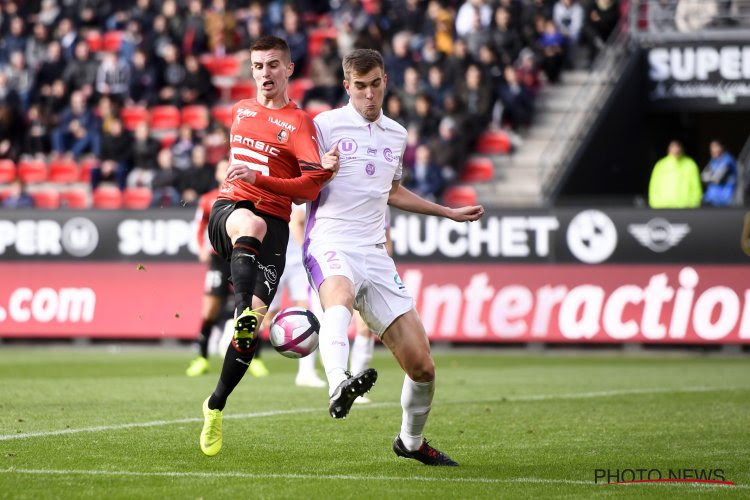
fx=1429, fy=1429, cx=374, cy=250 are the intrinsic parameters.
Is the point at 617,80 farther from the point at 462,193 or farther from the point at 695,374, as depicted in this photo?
the point at 695,374

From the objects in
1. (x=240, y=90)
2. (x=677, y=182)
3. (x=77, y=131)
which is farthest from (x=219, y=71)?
(x=677, y=182)

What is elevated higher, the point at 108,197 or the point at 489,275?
the point at 489,275

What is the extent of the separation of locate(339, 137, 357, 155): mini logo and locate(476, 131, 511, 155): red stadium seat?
15717mm

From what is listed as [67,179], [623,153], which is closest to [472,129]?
[623,153]

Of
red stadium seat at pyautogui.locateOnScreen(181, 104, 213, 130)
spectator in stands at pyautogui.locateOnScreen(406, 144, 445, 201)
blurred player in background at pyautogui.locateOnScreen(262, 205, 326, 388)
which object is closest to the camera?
blurred player in background at pyautogui.locateOnScreen(262, 205, 326, 388)

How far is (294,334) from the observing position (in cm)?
811

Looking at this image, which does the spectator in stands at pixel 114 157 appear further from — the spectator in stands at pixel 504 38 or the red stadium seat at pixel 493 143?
the spectator in stands at pixel 504 38

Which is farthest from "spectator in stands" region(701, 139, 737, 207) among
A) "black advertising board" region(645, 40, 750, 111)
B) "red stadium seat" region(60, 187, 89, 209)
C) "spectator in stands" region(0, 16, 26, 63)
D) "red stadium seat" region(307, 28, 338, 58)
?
"spectator in stands" region(0, 16, 26, 63)

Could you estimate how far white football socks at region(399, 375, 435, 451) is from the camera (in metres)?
8.55

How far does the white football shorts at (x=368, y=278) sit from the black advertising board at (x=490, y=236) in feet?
36.9

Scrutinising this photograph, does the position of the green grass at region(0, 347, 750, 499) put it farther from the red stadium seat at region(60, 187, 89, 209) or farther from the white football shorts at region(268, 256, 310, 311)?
the red stadium seat at region(60, 187, 89, 209)

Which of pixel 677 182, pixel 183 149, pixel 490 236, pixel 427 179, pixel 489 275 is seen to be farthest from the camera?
pixel 183 149

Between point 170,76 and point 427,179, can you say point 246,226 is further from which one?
point 170,76

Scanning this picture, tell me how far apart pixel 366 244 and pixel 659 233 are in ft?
37.6
